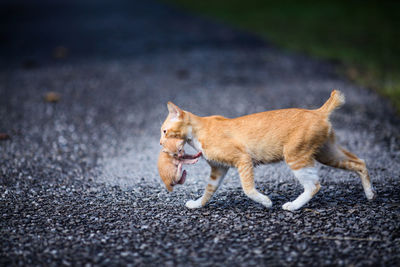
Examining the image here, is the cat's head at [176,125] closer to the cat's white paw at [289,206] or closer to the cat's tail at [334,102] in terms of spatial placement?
the cat's white paw at [289,206]

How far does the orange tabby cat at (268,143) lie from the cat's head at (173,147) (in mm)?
49

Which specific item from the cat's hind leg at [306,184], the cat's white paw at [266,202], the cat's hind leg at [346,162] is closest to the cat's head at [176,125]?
the cat's white paw at [266,202]

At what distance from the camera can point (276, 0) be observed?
22.4 metres

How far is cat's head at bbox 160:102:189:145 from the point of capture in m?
3.82

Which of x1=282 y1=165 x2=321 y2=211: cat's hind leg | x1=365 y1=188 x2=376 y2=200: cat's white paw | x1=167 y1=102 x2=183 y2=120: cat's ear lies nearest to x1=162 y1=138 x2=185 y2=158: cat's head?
x1=167 y1=102 x2=183 y2=120: cat's ear

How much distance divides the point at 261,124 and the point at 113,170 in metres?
2.22

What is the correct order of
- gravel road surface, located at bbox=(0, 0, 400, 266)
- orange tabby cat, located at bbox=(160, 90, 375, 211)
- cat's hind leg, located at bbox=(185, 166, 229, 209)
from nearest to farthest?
gravel road surface, located at bbox=(0, 0, 400, 266) < orange tabby cat, located at bbox=(160, 90, 375, 211) < cat's hind leg, located at bbox=(185, 166, 229, 209)

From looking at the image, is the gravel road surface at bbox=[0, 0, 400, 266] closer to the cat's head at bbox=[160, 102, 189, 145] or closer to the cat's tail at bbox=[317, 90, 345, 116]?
the cat's head at bbox=[160, 102, 189, 145]

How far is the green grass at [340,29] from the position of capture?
959 centimetres

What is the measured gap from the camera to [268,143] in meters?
3.69

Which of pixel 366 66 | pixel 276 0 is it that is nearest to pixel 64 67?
pixel 366 66

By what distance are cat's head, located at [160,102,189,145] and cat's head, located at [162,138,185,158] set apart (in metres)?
0.04

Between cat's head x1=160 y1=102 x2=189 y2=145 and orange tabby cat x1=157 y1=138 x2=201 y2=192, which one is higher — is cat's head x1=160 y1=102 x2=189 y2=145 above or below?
above

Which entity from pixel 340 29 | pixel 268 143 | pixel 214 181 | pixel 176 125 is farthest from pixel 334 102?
pixel 340 29
